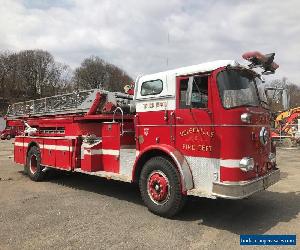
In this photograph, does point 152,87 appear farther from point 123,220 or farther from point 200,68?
point 123,220

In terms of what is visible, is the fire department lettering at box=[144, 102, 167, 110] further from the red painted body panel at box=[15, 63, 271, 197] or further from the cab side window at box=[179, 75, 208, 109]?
the cab side window at box=[179, 75, 208, 109]

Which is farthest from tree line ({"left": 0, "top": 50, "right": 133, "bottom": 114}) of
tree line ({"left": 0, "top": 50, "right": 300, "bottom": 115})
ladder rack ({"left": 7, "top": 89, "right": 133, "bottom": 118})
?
ladder rack ({"left": 7, "top": 89, "right": 133, "bottom": 118})

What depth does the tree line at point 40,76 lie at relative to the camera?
5431cm

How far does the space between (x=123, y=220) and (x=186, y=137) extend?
5.75 ft

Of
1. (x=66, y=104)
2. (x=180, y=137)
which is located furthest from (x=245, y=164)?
(x=66, y=104)

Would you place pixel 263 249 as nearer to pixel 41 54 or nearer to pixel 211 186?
pixel 211 186

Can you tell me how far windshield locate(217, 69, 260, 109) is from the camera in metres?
5.71

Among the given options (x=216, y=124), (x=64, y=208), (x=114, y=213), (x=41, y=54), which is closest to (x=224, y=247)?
(x=216, y=124)

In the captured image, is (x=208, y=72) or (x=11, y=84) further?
(x=11, y=84)

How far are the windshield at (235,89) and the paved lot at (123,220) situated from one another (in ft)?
Result: 6.52

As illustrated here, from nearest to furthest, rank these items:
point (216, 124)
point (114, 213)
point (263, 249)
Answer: point (263, 249) → point (216, 124) → point (114, 213)

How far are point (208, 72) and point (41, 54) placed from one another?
177ft

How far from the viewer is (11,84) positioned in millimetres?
56469

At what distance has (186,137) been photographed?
20.3ft
